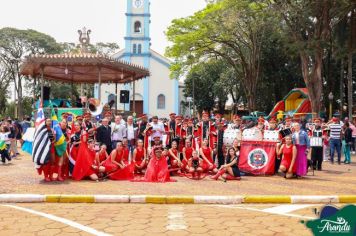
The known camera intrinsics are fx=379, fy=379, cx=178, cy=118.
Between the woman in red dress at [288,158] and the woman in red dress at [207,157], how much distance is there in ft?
6.55

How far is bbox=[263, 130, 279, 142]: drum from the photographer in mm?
11719

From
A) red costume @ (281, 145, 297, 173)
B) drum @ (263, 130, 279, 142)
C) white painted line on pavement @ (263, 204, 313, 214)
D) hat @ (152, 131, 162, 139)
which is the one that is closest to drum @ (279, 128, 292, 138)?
drum @ (263, 130, 279, 142)

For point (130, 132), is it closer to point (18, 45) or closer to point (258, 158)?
point (258, 158)

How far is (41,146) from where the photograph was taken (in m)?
9.81

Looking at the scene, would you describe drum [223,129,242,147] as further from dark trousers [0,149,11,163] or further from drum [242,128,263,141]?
dark trousers [0,149,11,163]

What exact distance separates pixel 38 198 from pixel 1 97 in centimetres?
4936

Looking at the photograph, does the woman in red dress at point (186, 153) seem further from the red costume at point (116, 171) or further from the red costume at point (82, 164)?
the red costume at point (82, 164)

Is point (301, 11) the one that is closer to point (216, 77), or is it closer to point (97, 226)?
point (97, 226)

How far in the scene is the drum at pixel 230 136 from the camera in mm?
12039

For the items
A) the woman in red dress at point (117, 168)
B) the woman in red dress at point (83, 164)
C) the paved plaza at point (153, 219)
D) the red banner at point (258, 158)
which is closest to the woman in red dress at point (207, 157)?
the red banner at point (258, 158)

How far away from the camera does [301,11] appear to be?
21000mm

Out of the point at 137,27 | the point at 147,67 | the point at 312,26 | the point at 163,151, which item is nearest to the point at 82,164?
the point at 163,151

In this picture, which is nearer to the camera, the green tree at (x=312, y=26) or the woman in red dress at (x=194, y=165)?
the woman in red dress at (x=194, y=165)

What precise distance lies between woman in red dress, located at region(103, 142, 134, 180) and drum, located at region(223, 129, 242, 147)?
3.26 meters
